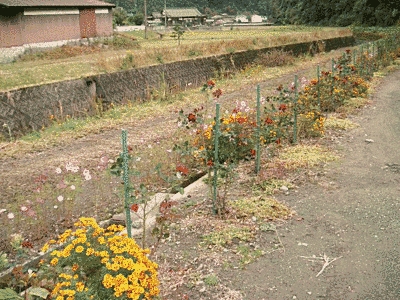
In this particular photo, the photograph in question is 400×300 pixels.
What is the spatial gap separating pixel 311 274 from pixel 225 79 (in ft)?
45.9

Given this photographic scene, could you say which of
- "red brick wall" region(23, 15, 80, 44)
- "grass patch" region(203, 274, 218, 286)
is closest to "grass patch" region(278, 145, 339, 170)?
"grass patch" region(203, 274, 218, 286)

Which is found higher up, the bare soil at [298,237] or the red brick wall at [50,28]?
the red brick wall at [50,28]

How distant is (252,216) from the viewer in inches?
217

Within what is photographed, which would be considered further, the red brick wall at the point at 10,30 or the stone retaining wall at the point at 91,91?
the red brick wall at the point at 10,30

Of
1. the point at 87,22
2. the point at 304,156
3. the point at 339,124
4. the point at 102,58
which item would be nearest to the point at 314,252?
the point at 304,156

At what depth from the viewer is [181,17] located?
79.9m

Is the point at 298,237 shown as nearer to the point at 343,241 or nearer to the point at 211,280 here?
the point at 343,241

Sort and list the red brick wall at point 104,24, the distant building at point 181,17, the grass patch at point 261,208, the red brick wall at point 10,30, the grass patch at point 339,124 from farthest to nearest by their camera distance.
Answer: the distant building at point 181,17 < the red brick wall at point 104,24 < the red brick wall at point 10,30 < the grass patch at point 339,124 < the grass patch at point 261,208

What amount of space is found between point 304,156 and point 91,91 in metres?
6.68

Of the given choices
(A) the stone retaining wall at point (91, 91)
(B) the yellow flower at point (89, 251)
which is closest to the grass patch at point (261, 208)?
(B) the yellow flower at point (89, 251)

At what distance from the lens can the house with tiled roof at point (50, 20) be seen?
26873 millimetres

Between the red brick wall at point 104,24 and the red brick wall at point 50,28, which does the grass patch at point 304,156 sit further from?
the red brick wall at point 104,24

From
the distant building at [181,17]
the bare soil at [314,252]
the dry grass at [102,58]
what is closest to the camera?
the bare soil at [314,252]

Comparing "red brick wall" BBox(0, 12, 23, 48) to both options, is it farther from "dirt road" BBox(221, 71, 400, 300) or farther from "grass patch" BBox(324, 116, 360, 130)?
"dirt road" BBox(221, 71, 400, 300)
